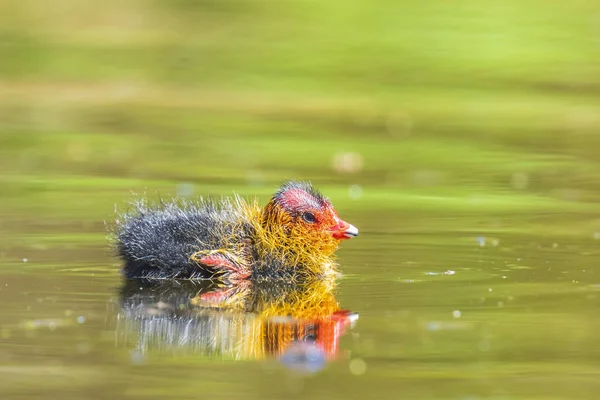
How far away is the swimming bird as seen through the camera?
8.47 meters

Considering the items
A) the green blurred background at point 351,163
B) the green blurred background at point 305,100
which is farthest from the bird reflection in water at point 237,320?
the green blurred background at point 305,100

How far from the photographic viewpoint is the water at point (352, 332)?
6.13m

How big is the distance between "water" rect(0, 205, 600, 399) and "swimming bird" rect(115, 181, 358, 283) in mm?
218

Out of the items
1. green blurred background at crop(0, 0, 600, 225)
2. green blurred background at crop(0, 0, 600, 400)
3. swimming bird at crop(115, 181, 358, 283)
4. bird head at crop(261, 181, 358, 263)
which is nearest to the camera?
green blurred background at crop(0, 0, 600, 400)

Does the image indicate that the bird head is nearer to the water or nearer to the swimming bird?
the swimming bird

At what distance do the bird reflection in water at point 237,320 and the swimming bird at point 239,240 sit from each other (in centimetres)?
10

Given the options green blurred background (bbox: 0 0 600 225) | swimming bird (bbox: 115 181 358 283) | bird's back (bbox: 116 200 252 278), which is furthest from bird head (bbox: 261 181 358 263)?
green blurred background (bbox: 0 0 600 225)

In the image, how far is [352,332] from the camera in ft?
23.3

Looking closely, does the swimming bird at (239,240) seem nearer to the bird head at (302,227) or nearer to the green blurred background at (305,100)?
the bird head at (302,227)

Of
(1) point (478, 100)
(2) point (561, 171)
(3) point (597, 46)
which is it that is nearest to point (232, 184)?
(2) point (561, 171)

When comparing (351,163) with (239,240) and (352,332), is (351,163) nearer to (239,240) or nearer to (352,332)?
(239,240)

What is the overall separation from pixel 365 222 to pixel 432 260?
1.43m

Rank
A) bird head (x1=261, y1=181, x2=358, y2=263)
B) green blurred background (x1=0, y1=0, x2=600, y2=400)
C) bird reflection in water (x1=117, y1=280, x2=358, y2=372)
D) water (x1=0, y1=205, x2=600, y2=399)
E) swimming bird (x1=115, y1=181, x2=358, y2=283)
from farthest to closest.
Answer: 1. bird head (x1=261, y1=181, x2=358, y2=263)
2. swimming bird (x1=115, y1=181, x2=358, y2=283)
3. bird reflection in water (x1=117, y1=280, x2=358, y2=372)
4. green blurred background (x1=0, y1=0, x2=600, y2=400)
5. water (x1=0, y1=205, x2=600, y2=399)

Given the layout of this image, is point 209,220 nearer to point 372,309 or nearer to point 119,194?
point 372,309
